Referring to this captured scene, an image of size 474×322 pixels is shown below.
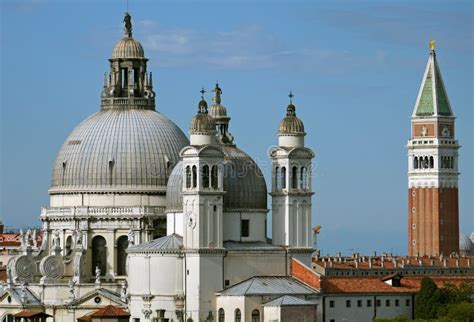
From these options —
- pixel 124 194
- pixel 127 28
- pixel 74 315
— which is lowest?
pixel 74 315

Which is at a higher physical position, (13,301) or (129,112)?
(129,112)

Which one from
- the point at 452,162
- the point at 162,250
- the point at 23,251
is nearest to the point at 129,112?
the point at 23,251

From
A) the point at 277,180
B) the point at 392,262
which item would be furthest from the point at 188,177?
the point at 392,262

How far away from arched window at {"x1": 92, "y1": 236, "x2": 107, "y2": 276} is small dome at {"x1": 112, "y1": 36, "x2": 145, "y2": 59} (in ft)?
38.3

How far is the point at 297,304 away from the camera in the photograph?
3930 inches

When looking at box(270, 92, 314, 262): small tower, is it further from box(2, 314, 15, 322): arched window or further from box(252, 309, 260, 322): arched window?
box(2, 314, 15, 322): arched window

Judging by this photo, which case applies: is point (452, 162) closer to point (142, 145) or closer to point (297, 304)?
point (142, 145)

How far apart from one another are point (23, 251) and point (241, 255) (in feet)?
62.0

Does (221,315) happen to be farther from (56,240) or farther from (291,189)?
(56,240)

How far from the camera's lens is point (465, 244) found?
190 metres

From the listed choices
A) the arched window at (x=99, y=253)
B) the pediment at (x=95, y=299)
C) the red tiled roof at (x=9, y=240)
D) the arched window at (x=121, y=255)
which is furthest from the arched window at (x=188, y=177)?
the red tiled roof at (x=9, y=240)

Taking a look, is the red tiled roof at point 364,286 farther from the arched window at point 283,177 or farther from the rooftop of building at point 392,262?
the rooftop of building at point 392,262

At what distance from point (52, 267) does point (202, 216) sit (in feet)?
50.5

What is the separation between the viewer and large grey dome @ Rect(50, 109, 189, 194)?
4557 inches
